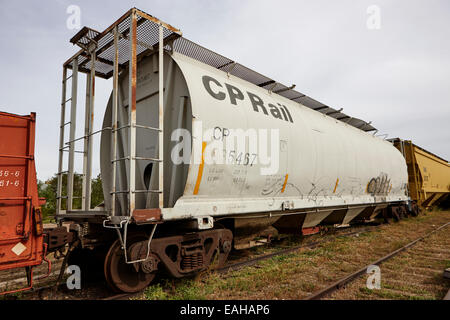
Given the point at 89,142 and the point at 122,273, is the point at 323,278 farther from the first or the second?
the point at 89,142

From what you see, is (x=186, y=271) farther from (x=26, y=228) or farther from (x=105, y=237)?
(x=26, y=228)

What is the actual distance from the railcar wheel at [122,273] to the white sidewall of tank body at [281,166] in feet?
3.05

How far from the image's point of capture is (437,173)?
19828mm

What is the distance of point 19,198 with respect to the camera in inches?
161

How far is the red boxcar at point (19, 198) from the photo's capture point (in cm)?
400

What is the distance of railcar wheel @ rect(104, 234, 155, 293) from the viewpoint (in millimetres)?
4449

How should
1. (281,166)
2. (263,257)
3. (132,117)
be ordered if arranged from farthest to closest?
(263,257), (281,166), (132,117)

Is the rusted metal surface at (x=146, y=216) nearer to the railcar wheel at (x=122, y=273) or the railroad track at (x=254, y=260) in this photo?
the railcar wheel at (x=122, y=273)

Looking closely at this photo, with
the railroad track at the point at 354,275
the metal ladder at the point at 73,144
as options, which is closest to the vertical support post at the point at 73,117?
the metal ladder at the point at 73,144

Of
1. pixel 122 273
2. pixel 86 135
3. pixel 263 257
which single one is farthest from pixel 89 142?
pixel 263 257

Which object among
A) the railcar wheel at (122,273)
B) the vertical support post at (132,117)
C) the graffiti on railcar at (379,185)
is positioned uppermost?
the vertical support post at (132,117)

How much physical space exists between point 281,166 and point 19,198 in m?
4.77

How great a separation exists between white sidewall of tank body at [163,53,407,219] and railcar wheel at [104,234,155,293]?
0.93 meters
